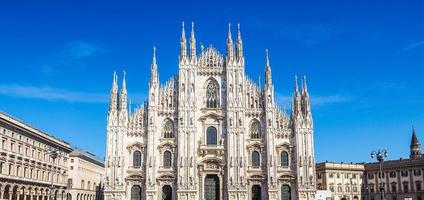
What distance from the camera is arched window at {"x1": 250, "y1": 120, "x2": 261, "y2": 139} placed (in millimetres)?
68688

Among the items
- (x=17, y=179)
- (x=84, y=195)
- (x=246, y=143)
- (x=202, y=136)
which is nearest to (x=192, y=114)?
(x=202, y=136)

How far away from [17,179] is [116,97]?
1647 centimetres

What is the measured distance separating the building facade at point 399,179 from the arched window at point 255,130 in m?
33.8

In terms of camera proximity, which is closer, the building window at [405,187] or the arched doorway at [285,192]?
the arched doorway at [285,192]

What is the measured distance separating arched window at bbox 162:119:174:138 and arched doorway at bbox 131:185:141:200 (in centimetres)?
766

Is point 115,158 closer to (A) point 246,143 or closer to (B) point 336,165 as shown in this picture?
(A) point 246,143

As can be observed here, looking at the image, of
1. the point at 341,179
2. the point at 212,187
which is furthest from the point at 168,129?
the point at 341,179

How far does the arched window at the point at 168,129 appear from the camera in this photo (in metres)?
67.4

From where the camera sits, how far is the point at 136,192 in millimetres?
65500

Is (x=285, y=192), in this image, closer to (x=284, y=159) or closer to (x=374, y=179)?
(x=284, y=159)

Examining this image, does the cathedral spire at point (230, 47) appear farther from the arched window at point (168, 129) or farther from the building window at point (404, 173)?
the building window at point (404, 173)

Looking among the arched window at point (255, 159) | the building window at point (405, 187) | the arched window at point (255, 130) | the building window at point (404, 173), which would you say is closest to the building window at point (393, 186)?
the building window at point (405, 187)

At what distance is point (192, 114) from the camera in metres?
67.0

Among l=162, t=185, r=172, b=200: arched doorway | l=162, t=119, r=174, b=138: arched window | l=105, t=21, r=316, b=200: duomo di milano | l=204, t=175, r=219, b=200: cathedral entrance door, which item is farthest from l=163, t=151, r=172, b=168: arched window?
l=204, t=175, r=219, b=200: cathedral entrance door
